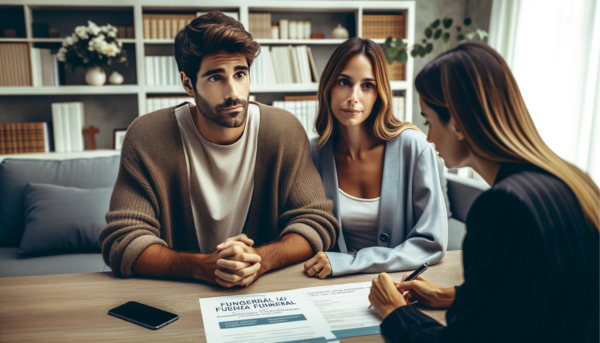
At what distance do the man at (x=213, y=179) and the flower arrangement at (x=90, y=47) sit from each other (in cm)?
188

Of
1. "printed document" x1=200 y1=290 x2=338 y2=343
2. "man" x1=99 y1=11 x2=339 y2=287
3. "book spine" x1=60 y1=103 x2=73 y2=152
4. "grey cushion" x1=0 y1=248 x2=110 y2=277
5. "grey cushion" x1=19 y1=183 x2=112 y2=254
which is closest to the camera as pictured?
"printed document" x1=200 y1=290 x2=338 y2=343

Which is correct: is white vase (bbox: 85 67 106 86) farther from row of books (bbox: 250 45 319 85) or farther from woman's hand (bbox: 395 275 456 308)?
woman's hand (bbox: 395 275 456 308)

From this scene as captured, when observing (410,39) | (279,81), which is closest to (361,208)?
(279,81)

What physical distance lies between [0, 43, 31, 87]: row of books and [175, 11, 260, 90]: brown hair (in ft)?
7.48

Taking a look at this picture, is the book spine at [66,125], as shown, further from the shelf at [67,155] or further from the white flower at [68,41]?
the white flower at [68,41]

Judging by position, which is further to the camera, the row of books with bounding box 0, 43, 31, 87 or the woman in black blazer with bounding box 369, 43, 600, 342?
the row of books with bounding box 0, 43, 31, 87

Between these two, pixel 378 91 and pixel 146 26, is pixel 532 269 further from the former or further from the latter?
pixel 146 26

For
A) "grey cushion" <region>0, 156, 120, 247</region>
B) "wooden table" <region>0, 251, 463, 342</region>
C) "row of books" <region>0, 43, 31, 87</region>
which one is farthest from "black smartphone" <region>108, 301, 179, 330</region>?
"row of books" <region>0, 43, 31, 87</region>

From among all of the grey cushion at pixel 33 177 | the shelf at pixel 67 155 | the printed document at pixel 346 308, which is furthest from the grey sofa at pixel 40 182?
the printed document at pixel 346 308

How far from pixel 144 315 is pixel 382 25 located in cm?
306

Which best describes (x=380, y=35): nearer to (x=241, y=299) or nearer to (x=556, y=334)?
(x=241, y=299)

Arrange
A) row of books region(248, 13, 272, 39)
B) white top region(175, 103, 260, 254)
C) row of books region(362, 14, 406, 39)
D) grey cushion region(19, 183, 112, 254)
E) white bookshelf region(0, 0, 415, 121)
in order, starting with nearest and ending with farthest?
white top region(175, 103, 260, 254) < grey cushion region(19, 183, 112, 254) < white bookshelf region(0, 0, 415, 121) < row of books region(248, 13, 272, 39) < row of books region(362, 14, 406, 39)

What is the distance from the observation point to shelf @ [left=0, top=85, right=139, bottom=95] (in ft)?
9.88

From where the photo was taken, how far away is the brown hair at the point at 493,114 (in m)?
0.69
